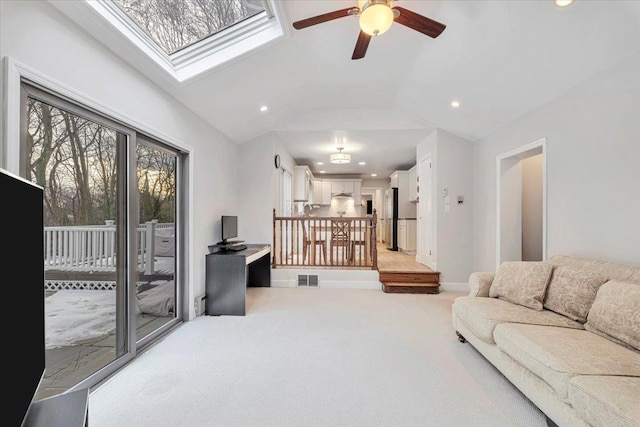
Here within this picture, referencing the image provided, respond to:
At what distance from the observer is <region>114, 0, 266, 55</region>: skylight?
2.11 meters

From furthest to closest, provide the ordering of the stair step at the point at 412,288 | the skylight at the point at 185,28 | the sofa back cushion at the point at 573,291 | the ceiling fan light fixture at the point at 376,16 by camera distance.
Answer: the stair step at the point at 412,288
the sofa back cushion at the point at 573,291
the skylight at the point at 185,28
the ceiling fan light fixture at the point at 376,16

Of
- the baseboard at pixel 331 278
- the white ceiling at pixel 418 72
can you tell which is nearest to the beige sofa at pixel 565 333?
the white ceiling at pixel 418 72

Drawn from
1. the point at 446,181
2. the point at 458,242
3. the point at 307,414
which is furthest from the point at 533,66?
the point at 307,414

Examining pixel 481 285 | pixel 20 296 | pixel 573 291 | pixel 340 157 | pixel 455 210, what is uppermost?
pixel 340 157

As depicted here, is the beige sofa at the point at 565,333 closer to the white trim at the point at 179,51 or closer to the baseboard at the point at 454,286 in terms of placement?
the baseboard at the point at 454,286

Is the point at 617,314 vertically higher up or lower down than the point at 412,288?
higher up

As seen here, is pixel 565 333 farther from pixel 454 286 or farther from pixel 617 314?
pixel 454 286

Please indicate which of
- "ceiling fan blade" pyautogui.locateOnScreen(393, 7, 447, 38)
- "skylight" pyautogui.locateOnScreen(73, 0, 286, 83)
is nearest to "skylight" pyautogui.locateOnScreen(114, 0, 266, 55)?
"skylight" pyautogui.locateOnScreen(73, 0, 286, 83)

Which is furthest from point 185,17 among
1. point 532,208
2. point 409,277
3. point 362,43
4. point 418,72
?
point 532,208

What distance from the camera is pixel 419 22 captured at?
6.47ft

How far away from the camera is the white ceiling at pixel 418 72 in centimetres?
221

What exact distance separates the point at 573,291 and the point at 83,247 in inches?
144

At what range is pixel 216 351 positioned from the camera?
2494mm

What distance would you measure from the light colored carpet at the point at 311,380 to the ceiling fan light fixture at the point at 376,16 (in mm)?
2494
